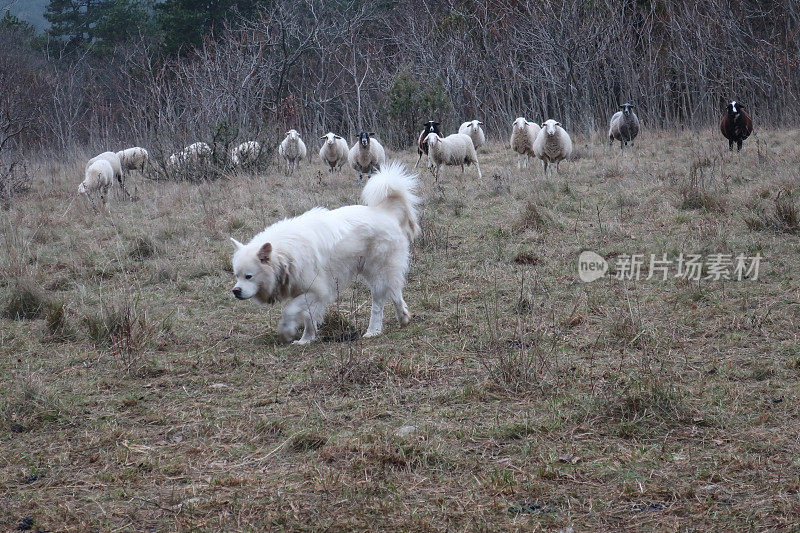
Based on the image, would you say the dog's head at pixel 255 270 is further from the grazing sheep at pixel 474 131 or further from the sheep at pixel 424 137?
the grazing sheep at pixel 474 131

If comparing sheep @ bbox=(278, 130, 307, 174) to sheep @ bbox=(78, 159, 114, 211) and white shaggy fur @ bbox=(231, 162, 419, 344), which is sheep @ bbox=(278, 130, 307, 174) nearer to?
sheep @ bbox=(78, 159, 114, 211)

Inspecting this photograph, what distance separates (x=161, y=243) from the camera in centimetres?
920

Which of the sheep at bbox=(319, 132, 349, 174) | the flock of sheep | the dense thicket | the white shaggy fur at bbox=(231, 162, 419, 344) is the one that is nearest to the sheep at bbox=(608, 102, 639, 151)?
the flock of sheep

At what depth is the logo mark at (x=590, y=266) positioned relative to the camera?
6.99 meters

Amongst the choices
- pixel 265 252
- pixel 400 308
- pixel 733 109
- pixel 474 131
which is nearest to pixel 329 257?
pixel 265 252

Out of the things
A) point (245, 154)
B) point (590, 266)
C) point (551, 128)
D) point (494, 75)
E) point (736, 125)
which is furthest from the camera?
point (494, 75)

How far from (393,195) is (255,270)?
1.38 meters

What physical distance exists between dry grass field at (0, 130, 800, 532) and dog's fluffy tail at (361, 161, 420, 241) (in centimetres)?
76

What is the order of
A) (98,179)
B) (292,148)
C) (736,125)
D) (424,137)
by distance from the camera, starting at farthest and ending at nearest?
(292,148) < (424,137) < (736,125) < (98,179)

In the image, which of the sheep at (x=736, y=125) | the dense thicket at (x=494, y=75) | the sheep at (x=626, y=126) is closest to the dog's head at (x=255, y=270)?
the dense thicket at (x=494, y=75)

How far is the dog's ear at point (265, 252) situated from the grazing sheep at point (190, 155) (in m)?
10.3

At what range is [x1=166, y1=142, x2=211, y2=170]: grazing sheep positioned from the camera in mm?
15297

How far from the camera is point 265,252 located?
560 cm

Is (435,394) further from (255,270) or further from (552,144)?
(552,144)
